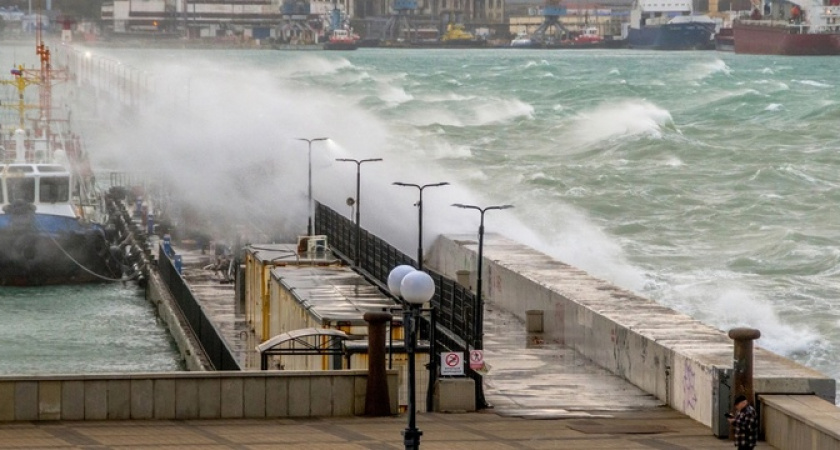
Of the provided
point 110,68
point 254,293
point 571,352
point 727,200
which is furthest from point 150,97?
point 571,352

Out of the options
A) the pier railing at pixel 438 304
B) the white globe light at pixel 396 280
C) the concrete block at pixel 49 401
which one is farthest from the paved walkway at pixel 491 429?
the white globe light at pixel 396 280

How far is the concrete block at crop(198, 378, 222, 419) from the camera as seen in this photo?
20406 mm

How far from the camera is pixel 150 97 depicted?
93000 millimetres

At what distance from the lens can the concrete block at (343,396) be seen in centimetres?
2080

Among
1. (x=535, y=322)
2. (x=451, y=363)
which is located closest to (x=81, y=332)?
(x=535, y=322)

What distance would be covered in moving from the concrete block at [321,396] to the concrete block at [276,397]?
0.27 meters

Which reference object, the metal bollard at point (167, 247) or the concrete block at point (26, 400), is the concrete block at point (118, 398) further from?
the metal bollard at point (167, 247)

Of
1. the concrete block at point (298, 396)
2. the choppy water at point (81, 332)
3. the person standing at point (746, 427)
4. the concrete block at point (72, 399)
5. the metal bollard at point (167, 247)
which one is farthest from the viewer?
the metal bollard at point (167, 247)

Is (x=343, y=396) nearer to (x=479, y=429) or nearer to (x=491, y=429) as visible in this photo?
(x=479, y=429)

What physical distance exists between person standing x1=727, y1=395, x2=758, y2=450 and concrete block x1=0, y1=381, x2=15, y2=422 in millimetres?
7418

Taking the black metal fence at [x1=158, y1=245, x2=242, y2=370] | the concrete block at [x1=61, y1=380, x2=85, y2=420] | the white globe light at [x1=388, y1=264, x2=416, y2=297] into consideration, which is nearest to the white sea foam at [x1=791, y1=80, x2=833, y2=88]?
the black metal fence at [x1=158, y1=245, x2=242, y2=370]

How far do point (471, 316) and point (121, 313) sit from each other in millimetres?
21484

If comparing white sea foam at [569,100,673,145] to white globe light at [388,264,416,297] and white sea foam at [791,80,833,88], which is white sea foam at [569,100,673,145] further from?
white globe light at [388,264,416,297]

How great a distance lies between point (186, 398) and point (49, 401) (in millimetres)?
1425
